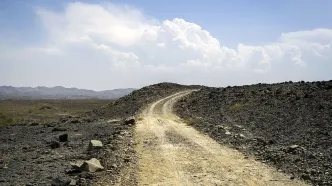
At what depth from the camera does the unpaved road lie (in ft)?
40.1

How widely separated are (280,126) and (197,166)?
13.4 meters

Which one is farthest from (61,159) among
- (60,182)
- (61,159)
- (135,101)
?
(135,101)

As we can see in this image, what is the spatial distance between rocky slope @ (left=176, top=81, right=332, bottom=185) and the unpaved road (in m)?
0.97

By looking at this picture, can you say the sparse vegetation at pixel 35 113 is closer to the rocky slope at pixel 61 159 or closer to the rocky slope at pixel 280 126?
the rocky slope at pixel 61 159

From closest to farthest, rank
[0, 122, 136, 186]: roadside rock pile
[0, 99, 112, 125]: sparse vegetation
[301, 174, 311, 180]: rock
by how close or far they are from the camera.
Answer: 1. [301, 174, 311, 180]: rock
2. [0, 122, 136, 186]: roadside rock pile
3. [0, 99, 112, 125]: sparse vegetation

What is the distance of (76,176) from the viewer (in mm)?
13648

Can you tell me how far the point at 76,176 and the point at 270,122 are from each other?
18564 mm

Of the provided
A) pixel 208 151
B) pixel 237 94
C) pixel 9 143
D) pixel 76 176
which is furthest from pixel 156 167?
pixel 237 94

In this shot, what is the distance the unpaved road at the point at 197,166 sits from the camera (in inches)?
482

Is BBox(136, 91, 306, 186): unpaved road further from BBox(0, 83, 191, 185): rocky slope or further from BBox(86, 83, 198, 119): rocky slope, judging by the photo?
BBox(86, 83, 198, 119): rocky slope

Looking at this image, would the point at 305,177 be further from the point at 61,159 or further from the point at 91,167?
the point at 61,159

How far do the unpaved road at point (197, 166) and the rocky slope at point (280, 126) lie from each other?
972mm

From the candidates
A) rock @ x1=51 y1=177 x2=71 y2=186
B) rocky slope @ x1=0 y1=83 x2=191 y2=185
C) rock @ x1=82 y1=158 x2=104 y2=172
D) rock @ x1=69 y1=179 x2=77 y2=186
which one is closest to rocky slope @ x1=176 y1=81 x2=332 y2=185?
rocky slope @ x1=0 y1=83 x2=191 y2=185

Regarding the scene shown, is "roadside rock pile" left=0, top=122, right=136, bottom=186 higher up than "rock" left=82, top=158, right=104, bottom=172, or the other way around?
"rock" left=82, top=158, right=104, bottom=172
